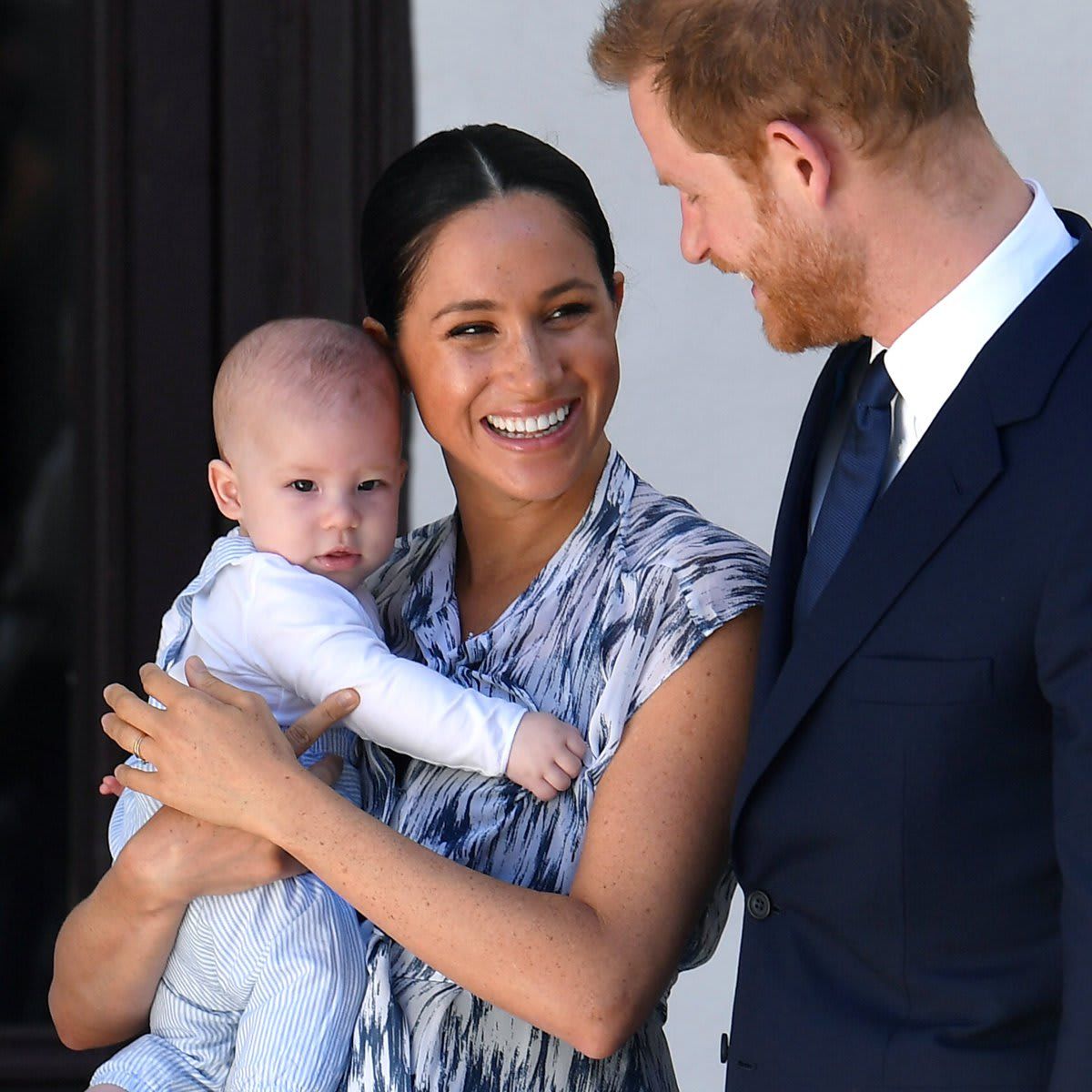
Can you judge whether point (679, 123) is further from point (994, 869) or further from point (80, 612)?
point (80, 612)

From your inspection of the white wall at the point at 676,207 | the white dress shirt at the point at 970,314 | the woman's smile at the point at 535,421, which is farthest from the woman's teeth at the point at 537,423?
the white wall at the point at 676,207

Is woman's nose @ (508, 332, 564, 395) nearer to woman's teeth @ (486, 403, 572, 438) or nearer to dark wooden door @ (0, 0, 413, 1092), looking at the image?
woman's teeth @ (486, 403, 572, 438)

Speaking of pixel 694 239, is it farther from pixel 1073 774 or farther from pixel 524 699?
pixel 1073 774

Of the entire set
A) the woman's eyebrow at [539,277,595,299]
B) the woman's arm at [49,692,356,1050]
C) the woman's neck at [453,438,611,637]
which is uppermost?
the woman's eyebrow at [539,277,595,299]

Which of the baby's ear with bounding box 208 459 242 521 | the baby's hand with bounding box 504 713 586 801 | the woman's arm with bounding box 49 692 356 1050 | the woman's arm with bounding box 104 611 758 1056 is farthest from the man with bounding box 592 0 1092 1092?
the baby's ear with bounding box 208 459 242 521

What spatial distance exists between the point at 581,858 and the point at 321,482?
638mm

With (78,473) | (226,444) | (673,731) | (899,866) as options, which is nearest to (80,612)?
(78,473)

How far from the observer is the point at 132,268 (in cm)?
353

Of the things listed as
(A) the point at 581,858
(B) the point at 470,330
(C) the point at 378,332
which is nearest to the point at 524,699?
(A) the point at 581,858

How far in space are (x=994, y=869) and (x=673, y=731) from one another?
43cm

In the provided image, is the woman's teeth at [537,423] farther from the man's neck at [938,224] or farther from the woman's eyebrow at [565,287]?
the man's neck at [938,224]

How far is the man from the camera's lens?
64.8 inches

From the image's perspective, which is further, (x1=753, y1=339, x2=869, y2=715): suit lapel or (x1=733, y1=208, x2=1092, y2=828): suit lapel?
(x1=753, y1=339, x2=869, y2=715): suit lapel

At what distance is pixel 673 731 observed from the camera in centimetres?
198
